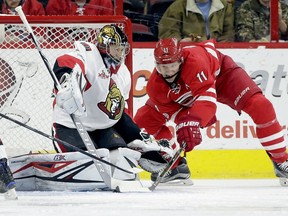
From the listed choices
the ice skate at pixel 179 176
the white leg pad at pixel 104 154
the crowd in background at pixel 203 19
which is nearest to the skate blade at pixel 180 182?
the ice skate at pixel 179 176

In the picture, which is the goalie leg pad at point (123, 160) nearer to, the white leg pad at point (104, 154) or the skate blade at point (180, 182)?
the white leg pad at point (104, 154)

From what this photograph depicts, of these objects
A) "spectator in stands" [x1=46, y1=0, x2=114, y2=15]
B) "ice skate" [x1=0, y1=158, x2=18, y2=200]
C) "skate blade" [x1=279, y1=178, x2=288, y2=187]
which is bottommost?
"skate blade" [x1=279, y1=178, x2=288, y2=187]

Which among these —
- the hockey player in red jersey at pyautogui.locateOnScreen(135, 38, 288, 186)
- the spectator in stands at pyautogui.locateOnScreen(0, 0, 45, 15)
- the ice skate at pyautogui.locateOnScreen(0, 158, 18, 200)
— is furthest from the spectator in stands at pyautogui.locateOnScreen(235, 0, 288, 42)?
the ice skate at pyautogui.locateOnScreen(0, 158, 18, 200)

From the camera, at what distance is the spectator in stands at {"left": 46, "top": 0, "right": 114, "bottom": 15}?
6.52 meters

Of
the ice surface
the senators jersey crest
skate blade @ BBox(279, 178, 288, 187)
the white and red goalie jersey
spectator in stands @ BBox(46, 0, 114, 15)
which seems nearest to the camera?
the ice surface

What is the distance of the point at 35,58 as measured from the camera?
589cm

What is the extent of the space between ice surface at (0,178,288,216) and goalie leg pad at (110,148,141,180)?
0.18 metres

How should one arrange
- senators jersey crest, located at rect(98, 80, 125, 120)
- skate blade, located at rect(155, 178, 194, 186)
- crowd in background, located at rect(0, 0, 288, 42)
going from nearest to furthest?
senators jersey crest, located at rect(98, 80, 125, 120) < skate blade, located at rect(155, 178, 194, 186) < crowd in background, located at rect(0, 0, 288, 42)

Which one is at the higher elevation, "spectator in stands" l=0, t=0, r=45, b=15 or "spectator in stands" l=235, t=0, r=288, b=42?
"spectator in stands" l=0, t=0, r=45, b=15

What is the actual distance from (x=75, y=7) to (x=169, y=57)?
1560mm

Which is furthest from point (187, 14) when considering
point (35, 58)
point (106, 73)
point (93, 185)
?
point (93, 185)

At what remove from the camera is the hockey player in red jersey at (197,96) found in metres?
5.16

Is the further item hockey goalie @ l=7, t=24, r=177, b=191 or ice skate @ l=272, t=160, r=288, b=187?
ice skate @ l=272, t=160, r=288, b=187

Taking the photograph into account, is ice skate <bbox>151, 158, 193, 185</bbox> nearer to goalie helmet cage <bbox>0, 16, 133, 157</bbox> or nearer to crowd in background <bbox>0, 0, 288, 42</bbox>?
goalie helmet cage <bbox>0, 16, 133, 157</bbox>
